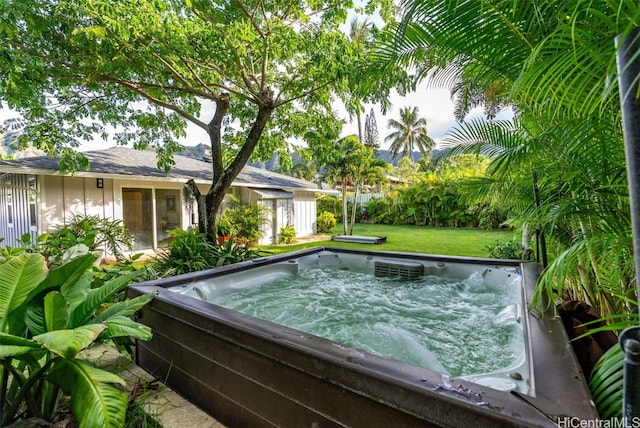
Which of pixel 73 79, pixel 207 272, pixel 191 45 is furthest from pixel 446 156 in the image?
pixel 73 79

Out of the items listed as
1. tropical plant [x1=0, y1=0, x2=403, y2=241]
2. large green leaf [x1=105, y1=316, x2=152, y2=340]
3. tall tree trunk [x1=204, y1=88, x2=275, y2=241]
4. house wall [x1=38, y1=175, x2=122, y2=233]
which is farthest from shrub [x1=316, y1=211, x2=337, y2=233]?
large green leaf [x1=105, y1=316, x2=152, y2=340]

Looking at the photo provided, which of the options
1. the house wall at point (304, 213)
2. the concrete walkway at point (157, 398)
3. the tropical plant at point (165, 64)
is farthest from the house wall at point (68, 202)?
the concrete walkway at point (157, 398)

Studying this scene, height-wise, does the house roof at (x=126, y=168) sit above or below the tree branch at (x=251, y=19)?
below

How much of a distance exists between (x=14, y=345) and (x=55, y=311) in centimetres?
22

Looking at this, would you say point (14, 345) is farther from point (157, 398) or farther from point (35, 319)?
point (157, 398)

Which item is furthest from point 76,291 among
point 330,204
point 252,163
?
point 330,204

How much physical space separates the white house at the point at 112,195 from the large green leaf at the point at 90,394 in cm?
588

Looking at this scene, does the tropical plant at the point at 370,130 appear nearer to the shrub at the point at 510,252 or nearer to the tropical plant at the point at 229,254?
the shrub at the point at 510,252

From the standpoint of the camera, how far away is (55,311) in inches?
67.1

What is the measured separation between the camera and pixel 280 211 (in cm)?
1193

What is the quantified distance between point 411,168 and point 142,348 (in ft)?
68.7

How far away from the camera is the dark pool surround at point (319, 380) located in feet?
3.54

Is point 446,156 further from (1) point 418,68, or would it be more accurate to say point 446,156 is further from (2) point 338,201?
(2) point 338,201

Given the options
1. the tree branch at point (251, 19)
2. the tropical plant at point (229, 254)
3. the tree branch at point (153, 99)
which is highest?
the tree branch at point (251, 19)
